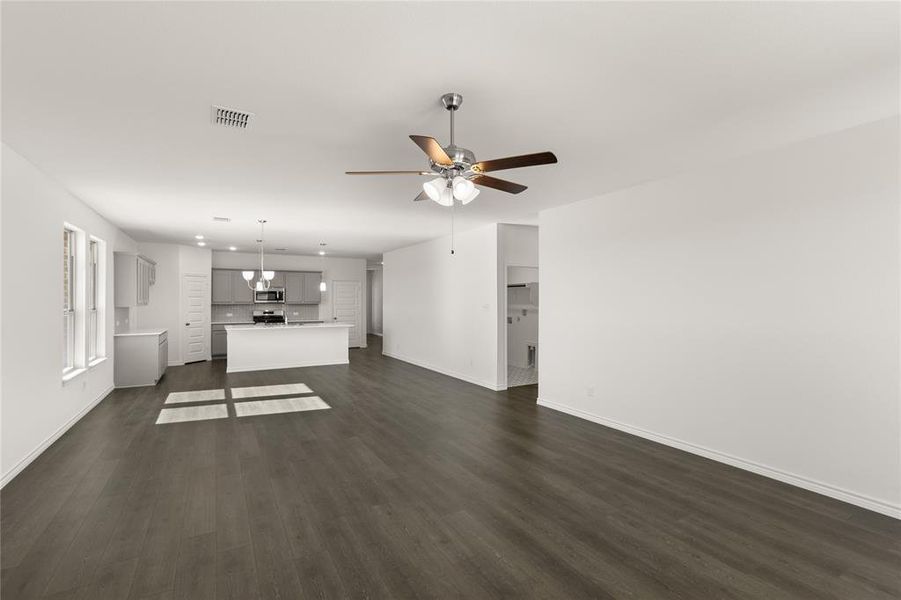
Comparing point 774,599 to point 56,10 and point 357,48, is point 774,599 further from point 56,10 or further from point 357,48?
point 56,10

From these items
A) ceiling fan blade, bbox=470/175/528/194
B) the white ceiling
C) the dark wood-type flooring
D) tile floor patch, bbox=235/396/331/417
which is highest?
the white ceiling

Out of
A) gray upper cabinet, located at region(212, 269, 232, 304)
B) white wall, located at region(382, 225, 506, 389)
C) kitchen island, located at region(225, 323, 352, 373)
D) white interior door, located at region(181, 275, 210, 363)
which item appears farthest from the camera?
gray upper cabinet, located at region(212, 269, 232, 304)

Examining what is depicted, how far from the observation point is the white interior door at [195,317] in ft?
32.4

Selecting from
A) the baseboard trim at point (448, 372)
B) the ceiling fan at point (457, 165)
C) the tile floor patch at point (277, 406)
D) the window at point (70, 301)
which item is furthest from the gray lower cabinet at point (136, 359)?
the ceiling fan at point (457, 165)

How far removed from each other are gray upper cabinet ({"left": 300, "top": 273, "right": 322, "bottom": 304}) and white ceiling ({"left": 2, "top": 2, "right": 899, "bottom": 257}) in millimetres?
7384

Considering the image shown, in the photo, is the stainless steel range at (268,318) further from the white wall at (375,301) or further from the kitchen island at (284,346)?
the white wall at (375,301)

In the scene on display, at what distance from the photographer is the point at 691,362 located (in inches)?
166

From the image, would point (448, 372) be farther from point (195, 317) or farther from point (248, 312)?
point (195, 317)

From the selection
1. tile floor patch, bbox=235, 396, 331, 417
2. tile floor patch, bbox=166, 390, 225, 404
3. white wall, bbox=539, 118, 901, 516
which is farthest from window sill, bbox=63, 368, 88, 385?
white wall, bbox=539, 118, 901, 516

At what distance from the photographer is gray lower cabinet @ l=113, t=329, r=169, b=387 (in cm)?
709

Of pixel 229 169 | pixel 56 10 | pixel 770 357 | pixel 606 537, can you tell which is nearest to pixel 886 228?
pixel 770 357

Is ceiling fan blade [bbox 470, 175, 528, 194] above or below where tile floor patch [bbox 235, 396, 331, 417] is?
above

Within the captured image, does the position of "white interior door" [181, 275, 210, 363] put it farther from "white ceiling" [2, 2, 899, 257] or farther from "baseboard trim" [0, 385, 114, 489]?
"white ceiling" [2, 2, 899, 257]

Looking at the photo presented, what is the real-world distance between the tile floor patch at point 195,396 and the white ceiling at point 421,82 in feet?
10.8
